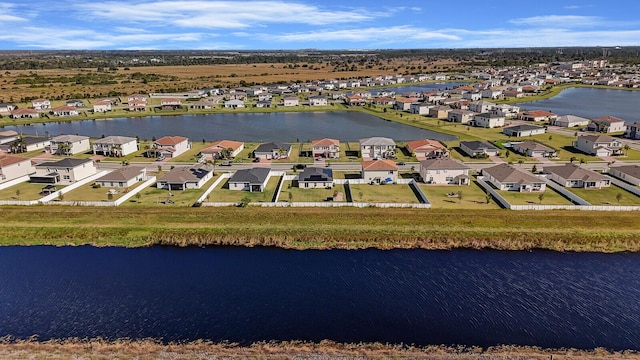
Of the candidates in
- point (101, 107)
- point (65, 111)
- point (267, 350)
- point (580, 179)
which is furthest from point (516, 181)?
point (65, 111)

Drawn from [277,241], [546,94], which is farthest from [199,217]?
[546,94]

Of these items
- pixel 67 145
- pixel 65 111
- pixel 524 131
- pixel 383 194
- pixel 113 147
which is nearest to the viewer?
pixel 383 194

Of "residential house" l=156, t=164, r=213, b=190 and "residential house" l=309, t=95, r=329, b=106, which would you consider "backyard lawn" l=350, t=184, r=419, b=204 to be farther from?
"residential house" l=309, t=95, r=329, b=106

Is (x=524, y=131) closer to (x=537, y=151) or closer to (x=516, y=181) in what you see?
(x=537, y=151)

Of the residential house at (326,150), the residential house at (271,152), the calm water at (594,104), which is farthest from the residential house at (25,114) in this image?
the calm water at (594,104)

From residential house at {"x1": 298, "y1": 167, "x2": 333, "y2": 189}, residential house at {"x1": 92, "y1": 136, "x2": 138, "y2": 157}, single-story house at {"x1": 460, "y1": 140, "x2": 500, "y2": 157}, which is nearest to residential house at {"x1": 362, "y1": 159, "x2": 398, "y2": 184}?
A: residential house at {"x1": 298, "y1": 167, "x2": 333, "y2": 189}

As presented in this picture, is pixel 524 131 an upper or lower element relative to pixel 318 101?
lower
